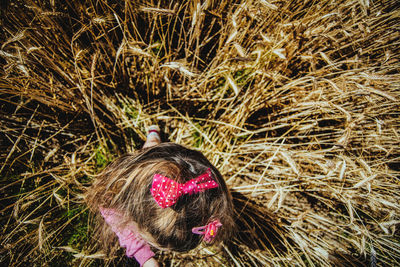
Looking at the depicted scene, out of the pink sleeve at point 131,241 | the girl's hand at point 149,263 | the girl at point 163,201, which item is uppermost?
the girl at point 163,201

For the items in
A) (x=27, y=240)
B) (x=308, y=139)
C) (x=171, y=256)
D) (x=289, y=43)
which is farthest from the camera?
(x=308, y=139)

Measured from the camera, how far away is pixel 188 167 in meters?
0.82

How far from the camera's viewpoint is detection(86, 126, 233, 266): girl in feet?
2.43

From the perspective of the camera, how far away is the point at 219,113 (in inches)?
52.4

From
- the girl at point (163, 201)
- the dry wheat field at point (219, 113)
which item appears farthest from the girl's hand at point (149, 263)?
the dry wheat field at point (219, 113)

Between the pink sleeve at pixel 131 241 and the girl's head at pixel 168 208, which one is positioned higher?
the girl's head at pixel 168 208

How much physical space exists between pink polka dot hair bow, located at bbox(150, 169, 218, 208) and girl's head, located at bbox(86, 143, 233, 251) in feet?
0.15

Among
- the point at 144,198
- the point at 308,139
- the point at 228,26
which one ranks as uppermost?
the point at 228,26

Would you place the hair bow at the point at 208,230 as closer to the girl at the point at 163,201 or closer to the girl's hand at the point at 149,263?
the girl at the point at 163,201

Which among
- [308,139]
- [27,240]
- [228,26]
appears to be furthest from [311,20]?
[27,240]

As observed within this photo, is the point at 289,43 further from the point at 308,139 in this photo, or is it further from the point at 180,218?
the point at 180,218

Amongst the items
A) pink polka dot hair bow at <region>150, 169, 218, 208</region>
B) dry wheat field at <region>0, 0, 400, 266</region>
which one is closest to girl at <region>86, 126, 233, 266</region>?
pink polka dot hair bow at <region>150, 169, 218, 208</region>

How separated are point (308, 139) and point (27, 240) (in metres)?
1.72

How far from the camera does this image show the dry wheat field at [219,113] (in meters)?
0.94
